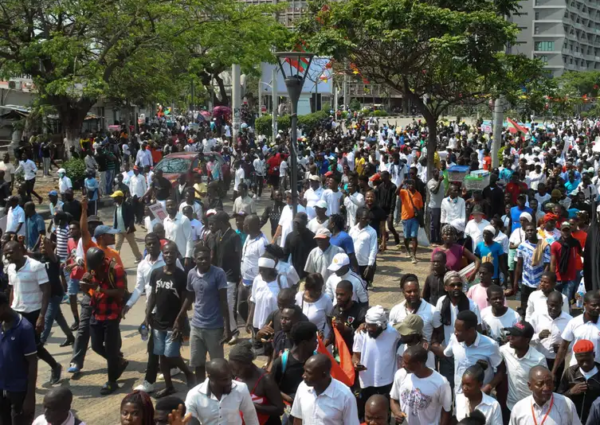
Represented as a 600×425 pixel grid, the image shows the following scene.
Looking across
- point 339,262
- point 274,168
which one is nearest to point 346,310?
point 339,262

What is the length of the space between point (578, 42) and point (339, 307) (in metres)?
110

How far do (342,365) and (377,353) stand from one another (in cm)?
30

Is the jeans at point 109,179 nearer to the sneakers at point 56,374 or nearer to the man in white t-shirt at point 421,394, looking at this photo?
the sneakers at point 56,374

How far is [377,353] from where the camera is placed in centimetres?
586

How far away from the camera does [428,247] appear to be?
14.3m

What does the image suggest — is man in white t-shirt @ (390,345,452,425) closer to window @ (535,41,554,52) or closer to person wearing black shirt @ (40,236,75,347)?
person wearing black shirt @ (40,236,75,347)

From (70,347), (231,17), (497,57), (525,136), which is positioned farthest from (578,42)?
(70,347)

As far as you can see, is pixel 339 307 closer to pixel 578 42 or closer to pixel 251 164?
pixel 251 164

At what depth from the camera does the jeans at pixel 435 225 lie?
1368 centimetres

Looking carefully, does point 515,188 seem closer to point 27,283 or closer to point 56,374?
point 56,374

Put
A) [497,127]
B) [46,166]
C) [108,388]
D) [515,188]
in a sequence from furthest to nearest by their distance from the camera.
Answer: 1. [46,166]
2. [497,127]
3. [515,188]
4. [108,388]

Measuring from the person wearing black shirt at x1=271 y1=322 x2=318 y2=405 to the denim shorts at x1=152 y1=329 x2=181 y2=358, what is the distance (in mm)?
1958

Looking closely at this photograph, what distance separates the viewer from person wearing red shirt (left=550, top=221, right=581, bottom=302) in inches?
347

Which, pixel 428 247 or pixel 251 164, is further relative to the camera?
pixel 251 164
